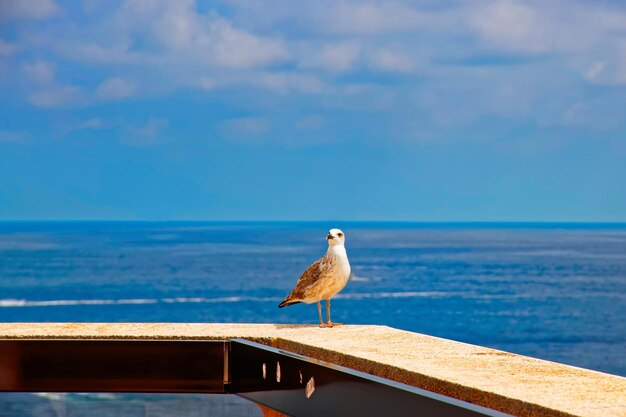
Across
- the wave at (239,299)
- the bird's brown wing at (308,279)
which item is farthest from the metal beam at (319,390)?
the wave at (239,299)

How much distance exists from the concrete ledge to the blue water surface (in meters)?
38.9

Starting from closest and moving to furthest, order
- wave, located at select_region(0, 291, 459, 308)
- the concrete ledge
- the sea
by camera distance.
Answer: the concrete ledge
the sea
wave, located at select_region(0, 291, 459, 308)

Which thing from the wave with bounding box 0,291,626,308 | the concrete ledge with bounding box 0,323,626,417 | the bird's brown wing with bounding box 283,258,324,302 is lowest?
the wave with bounding box 0,291,626,308

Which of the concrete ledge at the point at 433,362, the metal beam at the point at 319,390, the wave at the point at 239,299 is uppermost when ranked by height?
the concrete ledge at the point at 433,362

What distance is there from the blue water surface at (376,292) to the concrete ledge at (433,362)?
128ft

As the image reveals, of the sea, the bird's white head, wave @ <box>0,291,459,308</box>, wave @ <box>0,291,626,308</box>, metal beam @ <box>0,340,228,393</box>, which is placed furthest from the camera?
wave @ <box>0,291,626,308</box>

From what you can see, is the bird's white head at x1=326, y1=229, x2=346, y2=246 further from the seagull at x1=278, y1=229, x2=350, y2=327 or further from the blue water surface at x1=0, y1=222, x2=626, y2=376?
the blue water surface at x1=0, y1=222, x2=626, y2=376

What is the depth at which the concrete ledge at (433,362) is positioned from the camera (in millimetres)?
3426

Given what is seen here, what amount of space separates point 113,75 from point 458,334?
57053 mm

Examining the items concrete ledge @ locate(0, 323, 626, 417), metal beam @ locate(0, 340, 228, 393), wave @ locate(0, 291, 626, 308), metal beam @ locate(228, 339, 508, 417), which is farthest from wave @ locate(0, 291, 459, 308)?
metal beam @ locate(228, 339, 508, 417)

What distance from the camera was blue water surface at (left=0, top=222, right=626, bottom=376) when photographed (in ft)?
177

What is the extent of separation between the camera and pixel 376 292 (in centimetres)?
6500

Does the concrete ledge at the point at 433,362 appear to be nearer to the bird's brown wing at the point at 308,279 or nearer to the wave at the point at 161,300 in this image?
the bird's brown wing at the point at 308,279

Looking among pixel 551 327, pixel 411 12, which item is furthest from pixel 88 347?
pixel 411 12
